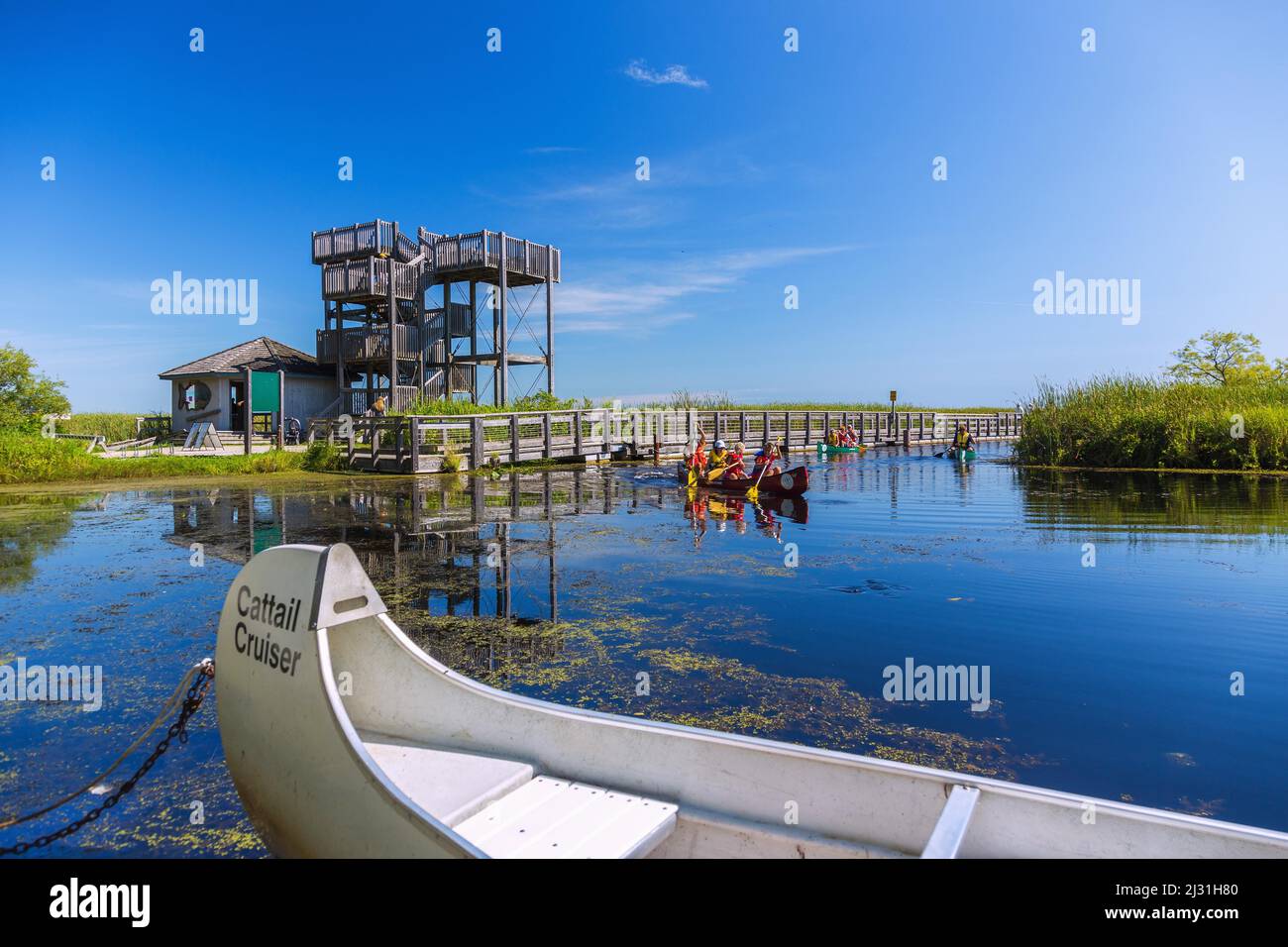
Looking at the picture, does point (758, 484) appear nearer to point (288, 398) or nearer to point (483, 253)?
point (483, 253)

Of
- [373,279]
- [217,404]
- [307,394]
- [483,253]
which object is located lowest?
[217,404]

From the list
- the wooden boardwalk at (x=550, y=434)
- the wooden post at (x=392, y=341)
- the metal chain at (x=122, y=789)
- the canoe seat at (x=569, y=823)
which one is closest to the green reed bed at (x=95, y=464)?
the wooden boardwalk at (x=550, y=434)

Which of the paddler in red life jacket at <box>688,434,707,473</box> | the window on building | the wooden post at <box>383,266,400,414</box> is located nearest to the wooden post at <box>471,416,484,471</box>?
the paddler in red life jacket at <box>688,434,707,473</box>

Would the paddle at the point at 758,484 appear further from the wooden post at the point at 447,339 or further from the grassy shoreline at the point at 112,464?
the wooden post at the point at 447,339

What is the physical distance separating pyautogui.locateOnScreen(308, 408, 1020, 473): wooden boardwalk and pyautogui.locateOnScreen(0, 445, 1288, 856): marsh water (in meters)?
7.44

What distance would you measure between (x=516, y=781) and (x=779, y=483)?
14829 mm

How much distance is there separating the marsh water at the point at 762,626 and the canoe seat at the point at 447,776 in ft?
2.28

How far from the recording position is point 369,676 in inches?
156

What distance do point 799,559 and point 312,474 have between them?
1759cm

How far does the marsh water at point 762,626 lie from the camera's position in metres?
4.25

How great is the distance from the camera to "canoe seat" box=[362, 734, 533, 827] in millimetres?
3289

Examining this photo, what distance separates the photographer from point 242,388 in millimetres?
31531

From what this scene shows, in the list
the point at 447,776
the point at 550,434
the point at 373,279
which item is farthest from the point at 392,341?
the point at 447,776
